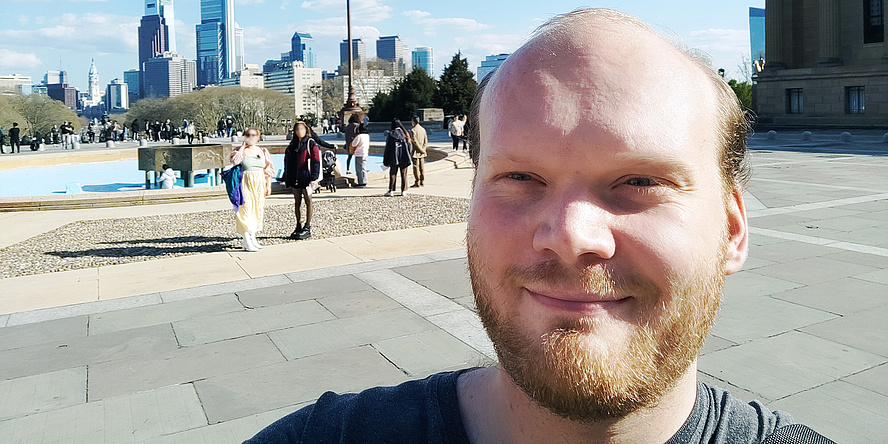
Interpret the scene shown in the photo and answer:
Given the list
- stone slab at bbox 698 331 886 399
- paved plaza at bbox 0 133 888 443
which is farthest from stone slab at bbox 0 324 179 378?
stone slab at bbox 698 331 886 399

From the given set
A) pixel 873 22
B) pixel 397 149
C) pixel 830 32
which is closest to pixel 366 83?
pixel 830 32

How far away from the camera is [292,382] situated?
15.5 feet

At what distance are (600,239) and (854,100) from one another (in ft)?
149

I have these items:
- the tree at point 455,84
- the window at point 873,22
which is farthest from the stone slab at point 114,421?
the tree at point 455,84

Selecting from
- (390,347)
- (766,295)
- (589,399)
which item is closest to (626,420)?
(589,399)

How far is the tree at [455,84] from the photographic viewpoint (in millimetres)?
54125

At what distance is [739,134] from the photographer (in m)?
1.32

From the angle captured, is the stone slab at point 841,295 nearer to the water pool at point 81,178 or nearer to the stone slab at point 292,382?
the stone slab at point 292,382

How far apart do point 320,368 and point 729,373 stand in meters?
2.84

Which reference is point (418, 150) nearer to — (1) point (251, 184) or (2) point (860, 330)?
(1) point (251, 184)

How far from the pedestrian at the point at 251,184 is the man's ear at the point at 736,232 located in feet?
28.3

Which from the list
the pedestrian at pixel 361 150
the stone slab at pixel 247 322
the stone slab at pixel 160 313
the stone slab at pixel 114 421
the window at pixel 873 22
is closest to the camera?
the stone slab at pixel 114 421

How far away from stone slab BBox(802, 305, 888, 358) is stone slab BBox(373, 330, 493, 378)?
2.82m

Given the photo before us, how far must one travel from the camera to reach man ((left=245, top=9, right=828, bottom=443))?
3.42ft
